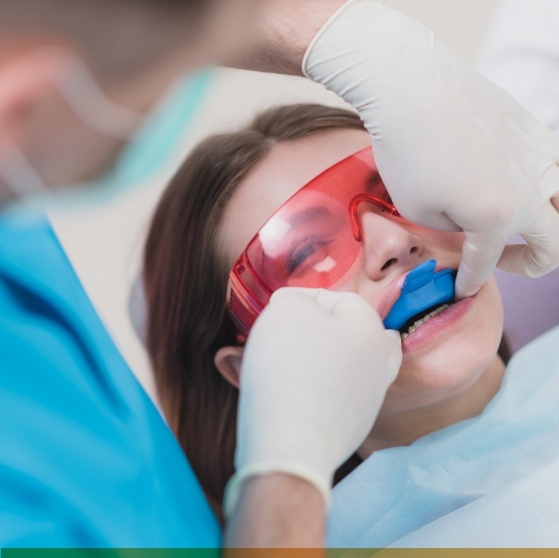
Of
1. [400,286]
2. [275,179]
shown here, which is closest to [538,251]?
[400,286]

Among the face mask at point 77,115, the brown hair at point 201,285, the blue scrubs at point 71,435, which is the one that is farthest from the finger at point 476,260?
the face mask at point 77,115

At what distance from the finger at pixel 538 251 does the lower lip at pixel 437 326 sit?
0.42 feet

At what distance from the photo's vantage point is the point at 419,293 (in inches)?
47.2

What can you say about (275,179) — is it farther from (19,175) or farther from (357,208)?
(19,175)

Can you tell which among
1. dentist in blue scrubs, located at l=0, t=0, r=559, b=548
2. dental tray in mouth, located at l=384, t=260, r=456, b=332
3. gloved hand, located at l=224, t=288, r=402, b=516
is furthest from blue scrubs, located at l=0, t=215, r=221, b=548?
dental tray in mouth, located at l=384, t=260, r=456, b=332

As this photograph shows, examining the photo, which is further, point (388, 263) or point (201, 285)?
point (201, 285)

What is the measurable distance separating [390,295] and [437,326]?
10 cm

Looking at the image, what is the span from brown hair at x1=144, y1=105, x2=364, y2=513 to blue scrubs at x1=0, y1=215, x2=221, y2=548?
32 cm

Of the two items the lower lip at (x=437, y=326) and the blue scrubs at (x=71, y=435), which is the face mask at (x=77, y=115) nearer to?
the blue scrubs at (x=71, y=435)

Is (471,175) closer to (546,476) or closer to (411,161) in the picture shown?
(411,161)

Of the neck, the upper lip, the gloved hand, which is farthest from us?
the neck

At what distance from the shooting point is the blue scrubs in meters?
0.87

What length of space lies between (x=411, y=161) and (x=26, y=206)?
0.56 metres

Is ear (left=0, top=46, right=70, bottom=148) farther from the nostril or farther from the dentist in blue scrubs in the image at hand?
the nostril
